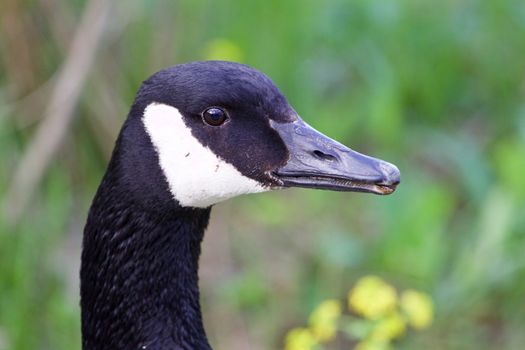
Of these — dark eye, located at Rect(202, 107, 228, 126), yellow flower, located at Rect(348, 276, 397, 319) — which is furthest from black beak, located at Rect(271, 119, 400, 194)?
yellow flower, located at Rect(348, 276, 397, 319)

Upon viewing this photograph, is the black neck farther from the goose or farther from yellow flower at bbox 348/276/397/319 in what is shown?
yellow flower at bbox 348/276/397/319

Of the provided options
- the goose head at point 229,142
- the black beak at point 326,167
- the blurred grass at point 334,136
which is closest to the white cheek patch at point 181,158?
the goose head at point 229,142

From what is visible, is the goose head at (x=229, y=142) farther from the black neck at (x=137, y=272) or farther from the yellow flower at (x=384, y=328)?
the yellow flower at (x=384, y=328)

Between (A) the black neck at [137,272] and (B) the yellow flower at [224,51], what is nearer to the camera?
(A) the black neck at [137,272]

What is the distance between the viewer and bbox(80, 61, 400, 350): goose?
7.57 feet

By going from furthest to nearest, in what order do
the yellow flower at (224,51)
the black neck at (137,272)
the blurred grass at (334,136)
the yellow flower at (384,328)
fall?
the yellow flower at (224,51), the blurred grass at (334,136), the yellow flower at (384,328), the black neck at (137,272)

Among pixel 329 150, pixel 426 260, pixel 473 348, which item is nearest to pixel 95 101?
pixel 426 260

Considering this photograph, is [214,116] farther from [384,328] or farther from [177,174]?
[384,328]

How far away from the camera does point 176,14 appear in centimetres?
434

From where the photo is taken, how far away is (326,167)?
2.31 metres

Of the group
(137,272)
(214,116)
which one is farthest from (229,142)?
(137,272)

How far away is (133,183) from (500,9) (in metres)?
2.75

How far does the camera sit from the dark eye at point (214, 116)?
233 centimetres

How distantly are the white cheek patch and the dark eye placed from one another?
52mm
